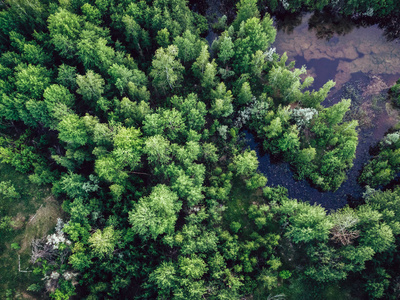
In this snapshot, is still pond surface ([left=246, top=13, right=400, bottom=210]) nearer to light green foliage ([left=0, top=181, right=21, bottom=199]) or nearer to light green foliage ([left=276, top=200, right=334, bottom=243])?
light green foliage ([left=276, top=200, right=334, bottom=243])

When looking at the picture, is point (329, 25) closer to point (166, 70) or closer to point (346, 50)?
point (346, 50)

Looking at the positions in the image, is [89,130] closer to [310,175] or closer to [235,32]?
[235,32]

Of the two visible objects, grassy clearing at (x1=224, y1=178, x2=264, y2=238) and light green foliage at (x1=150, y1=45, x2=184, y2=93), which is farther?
grassy clearing at (x1=224, y1=178, x2=264, y2=238)

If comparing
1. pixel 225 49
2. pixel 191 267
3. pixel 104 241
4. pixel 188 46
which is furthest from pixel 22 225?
pixel 225 49

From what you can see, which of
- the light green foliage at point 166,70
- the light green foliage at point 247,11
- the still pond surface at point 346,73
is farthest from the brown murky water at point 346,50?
the light green foliage at point 166,70

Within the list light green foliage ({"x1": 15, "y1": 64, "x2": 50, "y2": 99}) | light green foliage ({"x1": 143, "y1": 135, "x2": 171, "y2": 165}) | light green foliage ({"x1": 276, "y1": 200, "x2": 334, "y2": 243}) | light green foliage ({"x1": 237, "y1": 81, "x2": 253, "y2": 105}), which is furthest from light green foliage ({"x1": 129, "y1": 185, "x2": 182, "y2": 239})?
light green foliage ({"x1": 15, "y1": 64, "x2": 50, "y2": 99})

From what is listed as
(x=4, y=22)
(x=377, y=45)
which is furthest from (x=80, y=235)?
(x=377, y=45)

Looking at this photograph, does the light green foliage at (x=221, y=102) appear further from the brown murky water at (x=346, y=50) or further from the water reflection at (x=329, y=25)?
the water reflection at (x=329, y=25)
